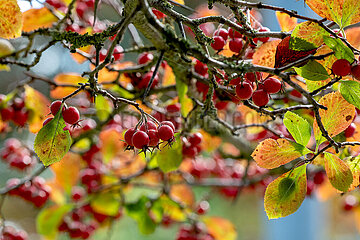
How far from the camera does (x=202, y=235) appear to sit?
1207mm

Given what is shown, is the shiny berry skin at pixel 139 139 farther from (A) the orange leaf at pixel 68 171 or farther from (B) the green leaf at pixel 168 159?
(A) the orange leaf at pixel 68 171

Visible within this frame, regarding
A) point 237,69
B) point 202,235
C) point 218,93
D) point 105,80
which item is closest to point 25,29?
point 105,80

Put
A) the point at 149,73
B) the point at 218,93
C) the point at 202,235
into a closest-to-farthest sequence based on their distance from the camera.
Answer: the point at 218,93 < the point at 149,73 < the point at 202,235

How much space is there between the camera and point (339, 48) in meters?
0.44

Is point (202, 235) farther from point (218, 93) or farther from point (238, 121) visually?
point (218, 93)

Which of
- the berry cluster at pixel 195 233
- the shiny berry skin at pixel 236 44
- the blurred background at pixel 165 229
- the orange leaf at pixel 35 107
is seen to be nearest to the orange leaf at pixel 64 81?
the orange leaf at pixel 35 107

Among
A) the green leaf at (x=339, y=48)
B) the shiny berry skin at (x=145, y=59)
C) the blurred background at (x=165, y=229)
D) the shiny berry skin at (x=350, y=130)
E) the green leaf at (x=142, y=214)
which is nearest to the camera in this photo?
the green leaf at (x=339, y=48)

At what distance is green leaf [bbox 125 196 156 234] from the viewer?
109 centimetres

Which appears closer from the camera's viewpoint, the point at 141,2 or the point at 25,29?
the point at 141,2

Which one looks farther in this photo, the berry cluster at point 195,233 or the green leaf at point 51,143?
the berry cluster at point 195,233

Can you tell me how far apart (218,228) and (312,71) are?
2.95 ft

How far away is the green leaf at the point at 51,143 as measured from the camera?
471 mm

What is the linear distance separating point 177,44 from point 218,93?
37 centimetres

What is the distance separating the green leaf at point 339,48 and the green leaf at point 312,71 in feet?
0.08
